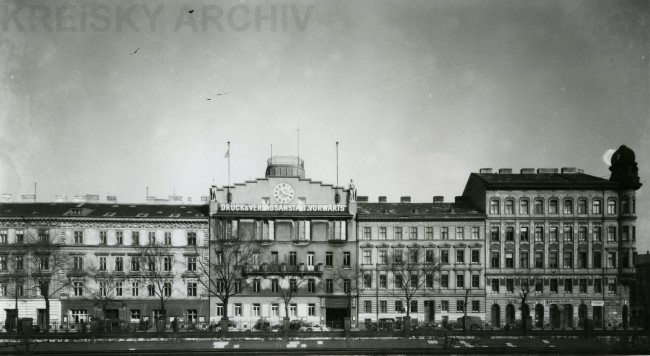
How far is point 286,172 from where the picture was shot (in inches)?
2982

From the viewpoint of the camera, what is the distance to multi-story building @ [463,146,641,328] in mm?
71500

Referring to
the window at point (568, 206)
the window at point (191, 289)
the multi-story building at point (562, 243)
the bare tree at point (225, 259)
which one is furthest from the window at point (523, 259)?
the window at point (191, 289)

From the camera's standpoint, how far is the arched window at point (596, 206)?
72.4 meters

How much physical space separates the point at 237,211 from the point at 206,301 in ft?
35.4

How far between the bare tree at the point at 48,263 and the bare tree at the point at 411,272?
36595mm

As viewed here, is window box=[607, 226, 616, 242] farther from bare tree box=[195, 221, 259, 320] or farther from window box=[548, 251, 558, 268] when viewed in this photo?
bare tree box=[195, 221, 259, 320]

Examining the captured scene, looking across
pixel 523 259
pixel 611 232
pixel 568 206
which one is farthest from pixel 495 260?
pixel 611 232

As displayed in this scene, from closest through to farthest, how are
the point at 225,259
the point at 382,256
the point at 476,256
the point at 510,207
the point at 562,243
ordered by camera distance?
1. the point at 225,259
2. the point at 382,256
3. the point at 476,256
4. the point at 562,243
5. the point at 510,207

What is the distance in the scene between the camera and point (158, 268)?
69.6m

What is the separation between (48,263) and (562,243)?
58.8m

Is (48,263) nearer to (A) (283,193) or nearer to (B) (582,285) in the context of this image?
(A) (283,193)

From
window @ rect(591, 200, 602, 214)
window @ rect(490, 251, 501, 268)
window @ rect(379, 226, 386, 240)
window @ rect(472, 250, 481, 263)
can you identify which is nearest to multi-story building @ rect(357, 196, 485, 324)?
window @ rect(472, 250, 481, 263)

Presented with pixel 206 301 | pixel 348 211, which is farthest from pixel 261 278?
pixel 348 211

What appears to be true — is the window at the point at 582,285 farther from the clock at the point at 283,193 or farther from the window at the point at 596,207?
the clock at the point at 283,193
